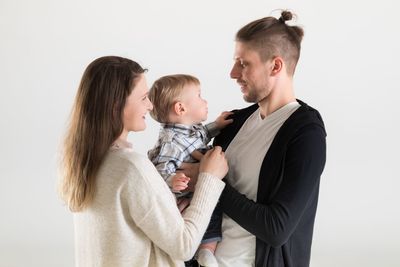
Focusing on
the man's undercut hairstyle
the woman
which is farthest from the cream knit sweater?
the man's undercut hairstyle

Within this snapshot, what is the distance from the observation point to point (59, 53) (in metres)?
5.37

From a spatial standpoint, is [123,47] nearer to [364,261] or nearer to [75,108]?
[364,261]

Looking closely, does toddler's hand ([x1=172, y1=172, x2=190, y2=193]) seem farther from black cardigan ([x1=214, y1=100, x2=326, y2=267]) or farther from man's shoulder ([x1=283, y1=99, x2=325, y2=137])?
man's shoulder ([x1=283, y1=99, x2=325, y2=137])

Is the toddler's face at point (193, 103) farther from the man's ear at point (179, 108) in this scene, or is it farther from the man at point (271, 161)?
the man at point (271, 161)

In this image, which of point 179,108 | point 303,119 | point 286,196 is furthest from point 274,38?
point 286,196

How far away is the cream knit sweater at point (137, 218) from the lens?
2.23 m

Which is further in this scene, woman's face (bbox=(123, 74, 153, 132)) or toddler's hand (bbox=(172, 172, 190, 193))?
toddler's hand (bbox=(172, 172, 190, 193))

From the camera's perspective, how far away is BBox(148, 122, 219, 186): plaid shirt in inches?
105

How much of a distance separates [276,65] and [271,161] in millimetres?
380

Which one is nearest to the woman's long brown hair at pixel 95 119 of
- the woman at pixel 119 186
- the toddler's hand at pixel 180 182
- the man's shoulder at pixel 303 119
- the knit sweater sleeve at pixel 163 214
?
the woman at pixel 119 186

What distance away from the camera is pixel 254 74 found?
8.46 feet

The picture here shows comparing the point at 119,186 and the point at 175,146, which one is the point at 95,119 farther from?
the point at 175,146

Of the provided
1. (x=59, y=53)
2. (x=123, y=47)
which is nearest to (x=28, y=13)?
(x=59, y=53)

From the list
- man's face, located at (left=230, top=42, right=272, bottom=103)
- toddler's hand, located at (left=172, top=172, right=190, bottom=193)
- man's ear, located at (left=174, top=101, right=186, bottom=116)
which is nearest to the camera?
toddler's hand, located at (left=172, top=172, right=190, bottom=193)
